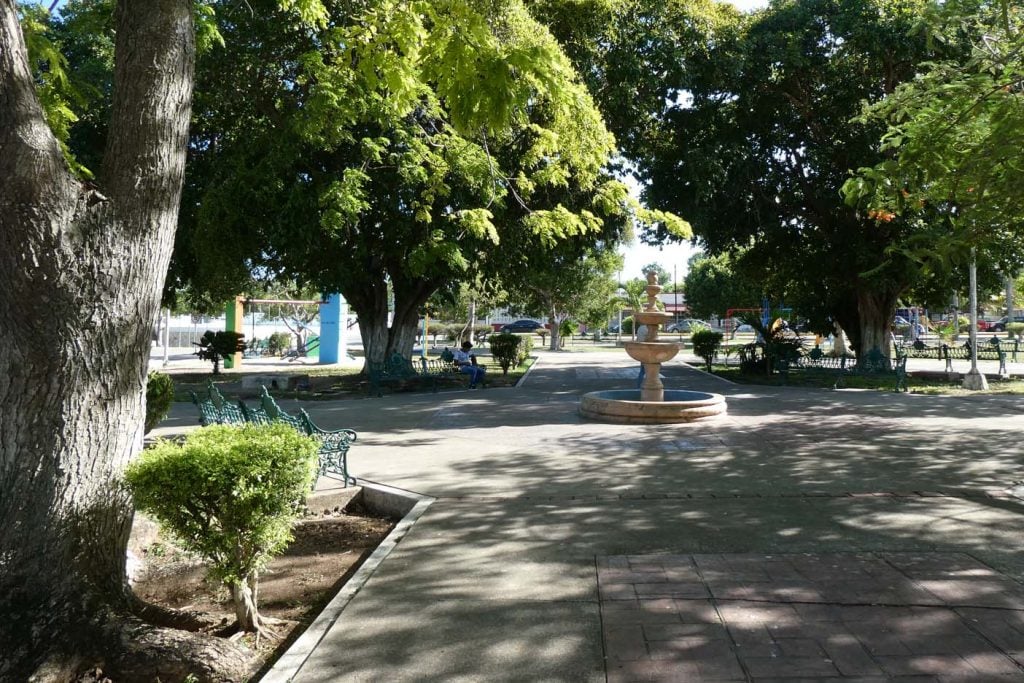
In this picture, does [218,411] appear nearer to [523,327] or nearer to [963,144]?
[963,144]

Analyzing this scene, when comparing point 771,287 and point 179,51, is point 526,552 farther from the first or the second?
point 771,287

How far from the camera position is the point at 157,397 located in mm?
8453

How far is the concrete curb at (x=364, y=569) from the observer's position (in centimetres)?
352

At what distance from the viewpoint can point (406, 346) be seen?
21234 mm

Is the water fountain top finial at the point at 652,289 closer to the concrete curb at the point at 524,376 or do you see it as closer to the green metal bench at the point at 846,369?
the concrete curb at the point at 524,376

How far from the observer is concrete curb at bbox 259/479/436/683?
3.52 m

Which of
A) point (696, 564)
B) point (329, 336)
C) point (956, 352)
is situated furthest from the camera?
point (329, 336)

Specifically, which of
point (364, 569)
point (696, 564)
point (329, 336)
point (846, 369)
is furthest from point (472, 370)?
point (696, 564)

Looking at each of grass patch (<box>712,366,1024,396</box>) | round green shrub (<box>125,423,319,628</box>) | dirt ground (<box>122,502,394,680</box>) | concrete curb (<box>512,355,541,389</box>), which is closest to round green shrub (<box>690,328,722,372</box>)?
grass patch (<box>712,366,1024,396</box>)

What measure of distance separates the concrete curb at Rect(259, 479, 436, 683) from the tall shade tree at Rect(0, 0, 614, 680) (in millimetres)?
307

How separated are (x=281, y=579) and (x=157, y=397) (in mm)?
4198

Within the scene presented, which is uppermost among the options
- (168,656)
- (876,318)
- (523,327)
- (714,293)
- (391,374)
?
(714,293)

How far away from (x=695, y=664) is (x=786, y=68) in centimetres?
1836

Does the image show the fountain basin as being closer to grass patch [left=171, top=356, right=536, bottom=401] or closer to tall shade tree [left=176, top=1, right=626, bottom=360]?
tall shade tree [left=176, top=1, right=626, bottom=360]
